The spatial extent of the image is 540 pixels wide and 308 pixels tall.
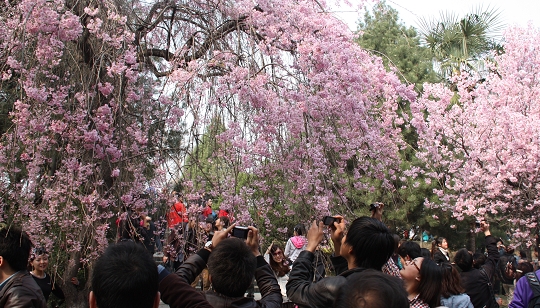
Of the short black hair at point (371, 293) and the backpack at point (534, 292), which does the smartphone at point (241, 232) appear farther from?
the backpack at point (534, 292)

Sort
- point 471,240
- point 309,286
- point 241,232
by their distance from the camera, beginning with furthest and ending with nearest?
1. point 471,240
2. point 241,232
3. point 309,286

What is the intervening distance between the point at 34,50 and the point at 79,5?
65 centimetres

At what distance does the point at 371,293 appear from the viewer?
1.47 meters

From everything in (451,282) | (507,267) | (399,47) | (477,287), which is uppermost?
(399,47)

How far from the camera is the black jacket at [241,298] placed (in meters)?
2.18

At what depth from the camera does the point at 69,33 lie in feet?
13.9

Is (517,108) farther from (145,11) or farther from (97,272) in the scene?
(97,272)

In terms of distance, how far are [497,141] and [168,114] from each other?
7.62 meters

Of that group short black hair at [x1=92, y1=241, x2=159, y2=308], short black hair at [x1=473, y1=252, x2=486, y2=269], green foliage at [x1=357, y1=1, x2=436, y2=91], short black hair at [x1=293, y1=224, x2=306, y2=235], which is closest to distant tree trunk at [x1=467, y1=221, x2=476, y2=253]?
green foliage at [x1=357, y1=1, x2=436, y2=91]

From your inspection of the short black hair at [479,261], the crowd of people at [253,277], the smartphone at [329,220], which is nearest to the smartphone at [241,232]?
the crowd of people at [253,277]

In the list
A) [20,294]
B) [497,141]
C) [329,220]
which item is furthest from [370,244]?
[497,141]

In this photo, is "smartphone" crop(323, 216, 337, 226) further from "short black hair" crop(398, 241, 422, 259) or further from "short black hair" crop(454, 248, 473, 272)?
"short black hair" crop(454, 248, 473, 272)

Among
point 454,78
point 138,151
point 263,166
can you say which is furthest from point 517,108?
point 138,151

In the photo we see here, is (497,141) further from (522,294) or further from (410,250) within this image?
(522,294)
